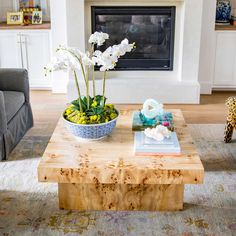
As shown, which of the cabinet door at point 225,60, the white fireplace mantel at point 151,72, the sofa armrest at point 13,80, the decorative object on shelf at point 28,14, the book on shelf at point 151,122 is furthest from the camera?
the decorative object on shelf at point 28,14

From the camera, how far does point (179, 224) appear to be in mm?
2596

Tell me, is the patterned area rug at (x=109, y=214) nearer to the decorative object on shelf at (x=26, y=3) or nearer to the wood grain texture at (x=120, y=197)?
the wood grain texture at (x=120, y=197)

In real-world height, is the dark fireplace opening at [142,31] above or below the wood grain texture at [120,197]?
above

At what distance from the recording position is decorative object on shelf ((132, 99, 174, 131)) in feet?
9.68

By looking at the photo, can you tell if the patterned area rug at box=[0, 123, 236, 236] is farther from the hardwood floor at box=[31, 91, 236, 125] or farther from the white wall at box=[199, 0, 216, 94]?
the white wall at box=[199, 0, 216, 94]

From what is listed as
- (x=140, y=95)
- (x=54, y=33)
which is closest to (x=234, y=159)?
(x=140, y=95)

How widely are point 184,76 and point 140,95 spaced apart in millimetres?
527

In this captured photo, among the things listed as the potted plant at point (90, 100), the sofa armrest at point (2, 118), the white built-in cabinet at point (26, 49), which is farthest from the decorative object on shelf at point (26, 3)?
the potted plant at point (90, 100)

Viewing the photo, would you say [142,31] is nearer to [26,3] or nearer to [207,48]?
[207,48]

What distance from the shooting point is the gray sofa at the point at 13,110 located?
3.39 m

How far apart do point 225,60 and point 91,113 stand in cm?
287

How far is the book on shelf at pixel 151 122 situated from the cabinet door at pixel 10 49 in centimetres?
249

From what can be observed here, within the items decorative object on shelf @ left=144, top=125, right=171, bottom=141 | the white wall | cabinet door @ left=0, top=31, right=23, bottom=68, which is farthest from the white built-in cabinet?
decorative object on shelf @ left=144, top=125, right=171, bottom=141

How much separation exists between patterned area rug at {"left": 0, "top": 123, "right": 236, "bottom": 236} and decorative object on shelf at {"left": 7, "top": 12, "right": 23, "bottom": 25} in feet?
7.57
